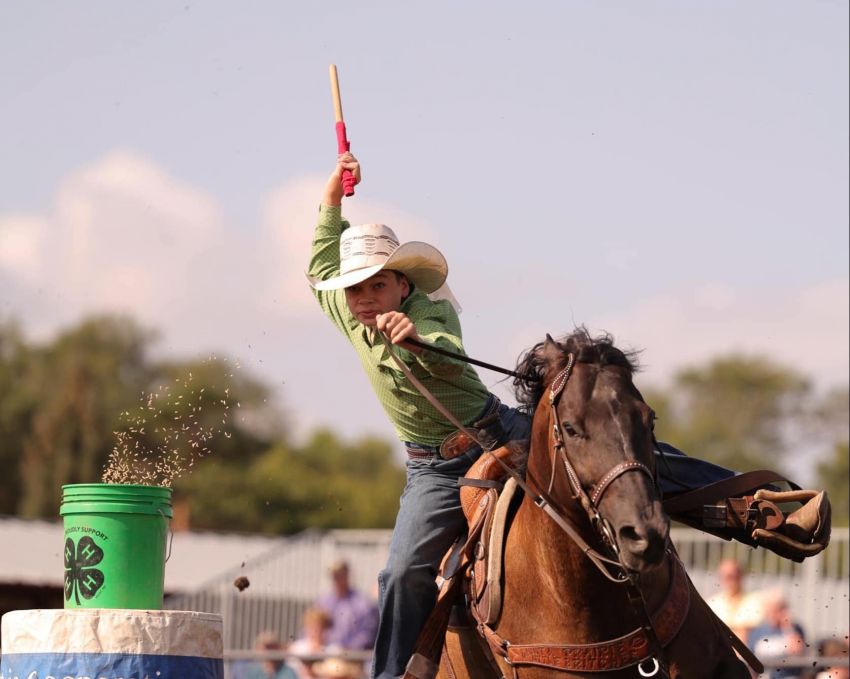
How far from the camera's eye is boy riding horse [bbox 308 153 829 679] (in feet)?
21.8

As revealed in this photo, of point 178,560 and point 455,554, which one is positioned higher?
point 455,554

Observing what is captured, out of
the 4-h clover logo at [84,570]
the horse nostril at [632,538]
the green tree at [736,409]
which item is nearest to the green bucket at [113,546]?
the 4-h clover logo at [84,570]

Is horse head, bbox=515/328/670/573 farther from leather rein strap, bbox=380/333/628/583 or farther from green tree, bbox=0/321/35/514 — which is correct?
green tree, bbox=0/321/35/514

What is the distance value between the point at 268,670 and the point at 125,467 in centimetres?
525

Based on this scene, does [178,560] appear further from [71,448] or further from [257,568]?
[71,448]

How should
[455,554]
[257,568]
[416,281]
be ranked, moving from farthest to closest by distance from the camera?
[257,568]
[416,281]
[455,554]

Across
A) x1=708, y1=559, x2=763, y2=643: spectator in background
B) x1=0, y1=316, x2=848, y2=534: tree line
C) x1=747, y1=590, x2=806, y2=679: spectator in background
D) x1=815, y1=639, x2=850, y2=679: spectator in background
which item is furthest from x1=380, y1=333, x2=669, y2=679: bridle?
x1=0, y1=316, x2=848, y2=534: tree line

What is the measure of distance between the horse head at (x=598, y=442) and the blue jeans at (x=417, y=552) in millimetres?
842

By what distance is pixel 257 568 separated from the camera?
66.0ft

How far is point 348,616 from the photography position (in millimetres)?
13781

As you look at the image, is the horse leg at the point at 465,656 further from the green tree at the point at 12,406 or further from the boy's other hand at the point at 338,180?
the green tree at the point at 12,406

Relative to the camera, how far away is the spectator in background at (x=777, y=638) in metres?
11.2

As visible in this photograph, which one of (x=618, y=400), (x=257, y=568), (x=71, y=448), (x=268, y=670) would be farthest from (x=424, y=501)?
(x=71, y=448)

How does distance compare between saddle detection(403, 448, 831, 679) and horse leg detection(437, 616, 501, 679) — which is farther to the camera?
horse leg detection(437, 616, 501, 679)
